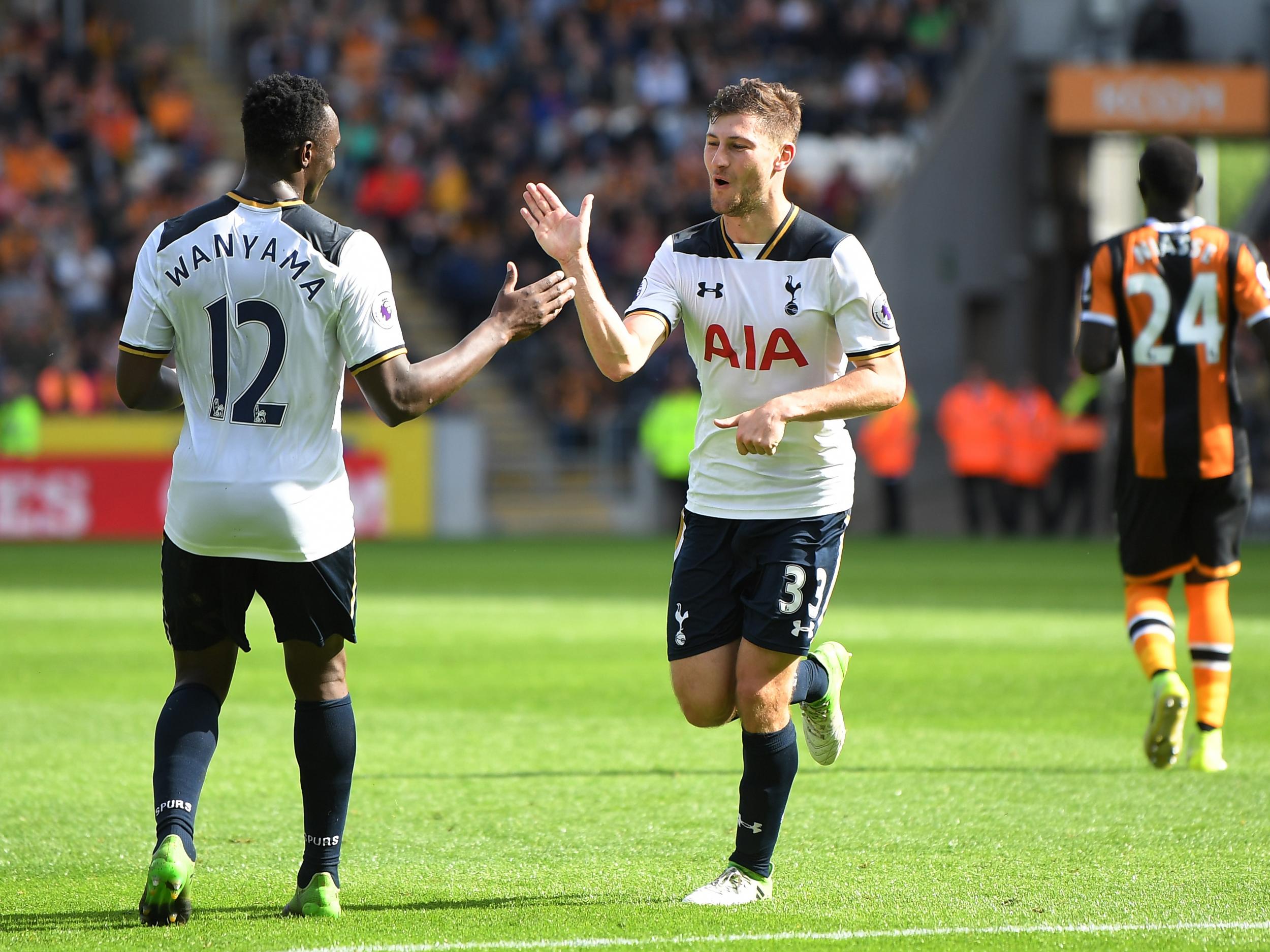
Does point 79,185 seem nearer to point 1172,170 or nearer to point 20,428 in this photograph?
point 20,428

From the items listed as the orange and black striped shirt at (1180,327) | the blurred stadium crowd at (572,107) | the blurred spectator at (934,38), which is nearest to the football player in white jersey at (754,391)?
the orange and black striped shirt at (1180,327)

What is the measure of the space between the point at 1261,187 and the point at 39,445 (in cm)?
2183

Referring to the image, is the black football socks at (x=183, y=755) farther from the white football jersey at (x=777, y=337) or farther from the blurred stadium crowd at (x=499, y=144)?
the blurred stadium crowd at (x=499, y=144)

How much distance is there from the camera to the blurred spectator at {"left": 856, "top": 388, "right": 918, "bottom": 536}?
23.5m

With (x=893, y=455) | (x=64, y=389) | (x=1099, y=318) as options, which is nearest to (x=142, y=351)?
(x=1099, y=318)

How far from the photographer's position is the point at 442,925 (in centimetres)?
473

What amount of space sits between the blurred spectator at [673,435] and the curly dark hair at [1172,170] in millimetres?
15119

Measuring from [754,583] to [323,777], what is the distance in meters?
1.32

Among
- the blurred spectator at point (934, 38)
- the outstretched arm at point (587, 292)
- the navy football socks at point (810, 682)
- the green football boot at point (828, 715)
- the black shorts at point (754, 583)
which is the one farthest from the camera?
the blurred spectator at point (934, 38)

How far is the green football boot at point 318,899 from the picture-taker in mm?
4824

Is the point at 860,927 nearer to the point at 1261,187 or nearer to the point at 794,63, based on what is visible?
the point at 794,63

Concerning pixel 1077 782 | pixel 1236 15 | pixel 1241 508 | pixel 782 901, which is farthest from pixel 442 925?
pixel 1236 15

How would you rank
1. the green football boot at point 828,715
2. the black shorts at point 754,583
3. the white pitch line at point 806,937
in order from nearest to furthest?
1. the white pitch line at point 806,937
2. the black shorts at point 754,583
3. the green football boot at point 828,715

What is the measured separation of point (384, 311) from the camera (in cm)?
475
